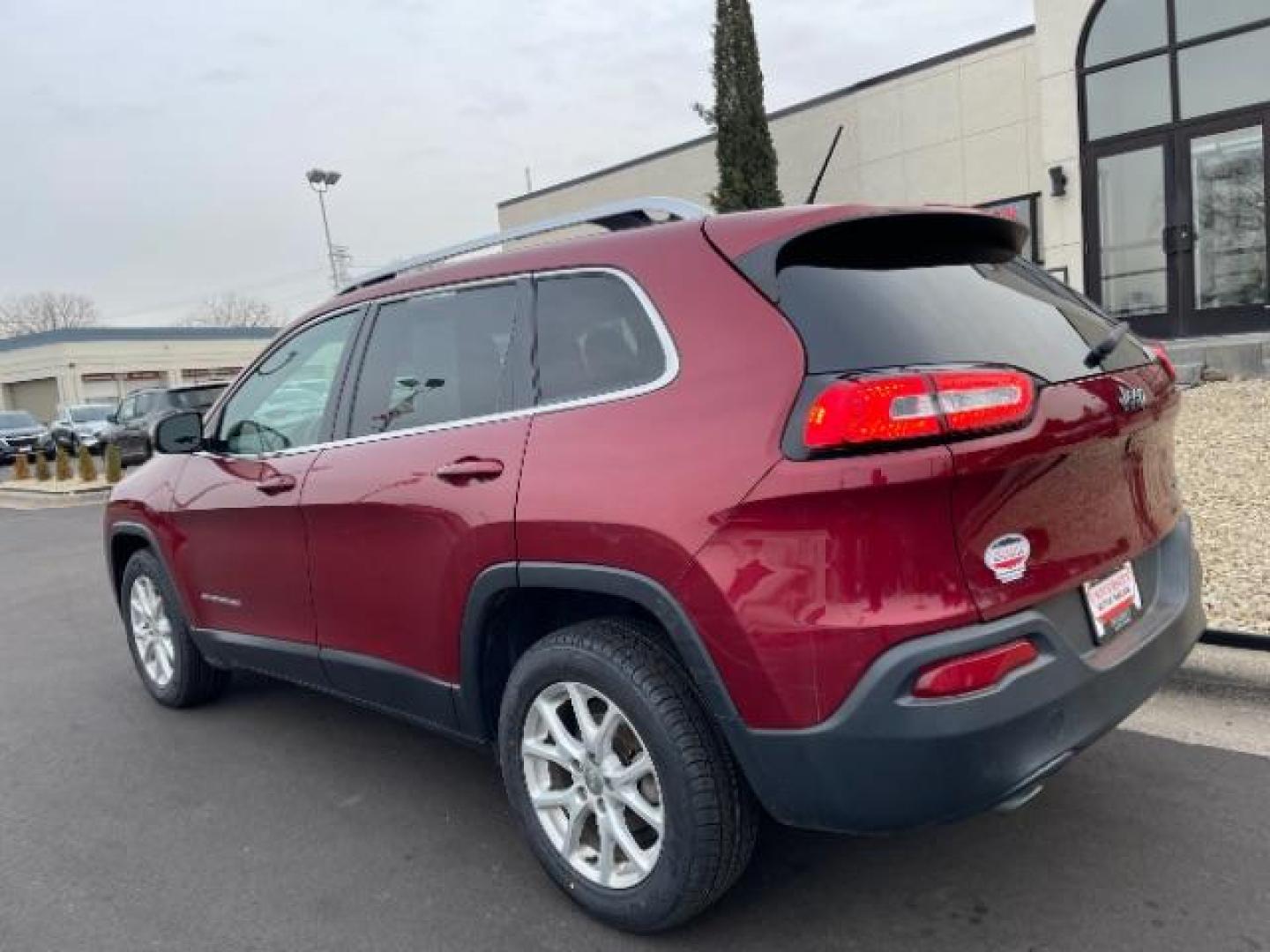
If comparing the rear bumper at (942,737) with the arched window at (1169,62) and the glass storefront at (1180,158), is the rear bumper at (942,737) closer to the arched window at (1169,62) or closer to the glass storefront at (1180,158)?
the glass storefront at (1180,158)

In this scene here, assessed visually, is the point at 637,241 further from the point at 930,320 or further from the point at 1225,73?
the point at 1225,73

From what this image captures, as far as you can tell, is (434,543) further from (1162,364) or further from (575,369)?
(1162,364)

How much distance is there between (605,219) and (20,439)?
101 feet

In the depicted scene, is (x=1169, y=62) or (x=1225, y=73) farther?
(x=1169, y=62)

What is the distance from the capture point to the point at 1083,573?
2395 millimetres

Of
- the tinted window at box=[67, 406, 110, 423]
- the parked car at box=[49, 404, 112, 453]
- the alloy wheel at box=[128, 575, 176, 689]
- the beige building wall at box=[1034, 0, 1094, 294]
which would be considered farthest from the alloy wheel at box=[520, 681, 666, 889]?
the tinted window at box=[67, 406, 110, 423]

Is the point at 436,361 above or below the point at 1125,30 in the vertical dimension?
below

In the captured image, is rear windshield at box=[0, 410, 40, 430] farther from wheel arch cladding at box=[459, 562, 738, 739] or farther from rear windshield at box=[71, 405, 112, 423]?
wheel arch cladding at box=[459, 562, 738, 739]

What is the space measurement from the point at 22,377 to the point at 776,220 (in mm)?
60417

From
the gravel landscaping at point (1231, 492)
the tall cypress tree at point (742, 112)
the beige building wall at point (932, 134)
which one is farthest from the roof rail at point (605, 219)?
the tall cypress tree at point (742, 112)

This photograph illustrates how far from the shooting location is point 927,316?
238cm

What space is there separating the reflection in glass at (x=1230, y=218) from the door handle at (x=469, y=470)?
12.7 metres

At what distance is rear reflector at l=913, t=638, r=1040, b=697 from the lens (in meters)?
2.11

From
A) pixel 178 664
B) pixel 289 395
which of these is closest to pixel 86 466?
pixel 178 664
